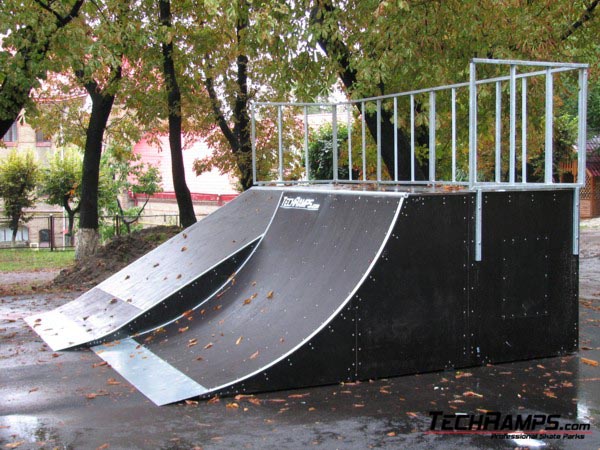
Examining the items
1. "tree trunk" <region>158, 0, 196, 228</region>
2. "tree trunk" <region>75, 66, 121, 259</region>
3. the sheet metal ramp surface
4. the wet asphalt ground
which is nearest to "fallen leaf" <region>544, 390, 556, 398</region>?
the wet asphalt ground

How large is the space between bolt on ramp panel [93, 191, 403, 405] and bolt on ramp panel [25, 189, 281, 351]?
0.69 ft

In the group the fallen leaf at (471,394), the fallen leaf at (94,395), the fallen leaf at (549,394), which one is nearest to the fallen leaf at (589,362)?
the fallen leaf at (549,394)

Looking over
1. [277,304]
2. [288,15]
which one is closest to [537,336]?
[277,304]

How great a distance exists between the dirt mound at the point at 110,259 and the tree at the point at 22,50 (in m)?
3.51

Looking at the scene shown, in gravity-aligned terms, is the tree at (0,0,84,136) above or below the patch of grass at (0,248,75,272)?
above

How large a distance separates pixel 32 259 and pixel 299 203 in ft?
61.2

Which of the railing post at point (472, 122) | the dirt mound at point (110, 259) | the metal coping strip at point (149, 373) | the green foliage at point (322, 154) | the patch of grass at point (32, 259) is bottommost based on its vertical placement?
the patch of grass at point (32, 259)

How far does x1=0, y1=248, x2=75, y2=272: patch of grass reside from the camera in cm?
2197

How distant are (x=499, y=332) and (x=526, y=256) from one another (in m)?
0.79

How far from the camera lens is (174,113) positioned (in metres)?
16.6

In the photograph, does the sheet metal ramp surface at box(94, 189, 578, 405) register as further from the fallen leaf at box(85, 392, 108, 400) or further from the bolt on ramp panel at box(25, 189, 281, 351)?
the bolt on ramp panel at box(25, 189, 281, 351)

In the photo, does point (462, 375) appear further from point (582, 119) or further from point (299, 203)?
point (299, 203)

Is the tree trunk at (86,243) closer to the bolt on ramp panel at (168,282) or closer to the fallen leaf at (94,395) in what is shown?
the bolt on ramp panel at (168,282)

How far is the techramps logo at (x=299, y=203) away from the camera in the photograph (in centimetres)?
826
